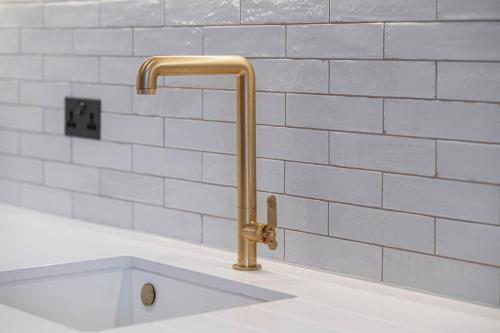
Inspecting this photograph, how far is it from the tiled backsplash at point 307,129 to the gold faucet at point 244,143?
0.33 ft

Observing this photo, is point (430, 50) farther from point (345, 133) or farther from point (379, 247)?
point (379, 247)

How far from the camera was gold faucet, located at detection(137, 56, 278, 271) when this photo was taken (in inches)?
67.2

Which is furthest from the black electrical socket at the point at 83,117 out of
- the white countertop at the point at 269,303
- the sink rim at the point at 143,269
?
the sink rim at the point at 143,269

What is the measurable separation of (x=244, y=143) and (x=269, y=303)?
329 mm

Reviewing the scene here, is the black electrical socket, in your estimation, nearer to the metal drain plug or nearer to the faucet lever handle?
the metal drain plug

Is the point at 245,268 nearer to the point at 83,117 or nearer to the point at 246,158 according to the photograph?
the point at 246,158

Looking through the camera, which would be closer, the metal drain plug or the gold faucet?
the gold faucet

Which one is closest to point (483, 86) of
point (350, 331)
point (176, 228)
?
point (350, 331)

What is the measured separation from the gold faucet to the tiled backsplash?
102 millimetres

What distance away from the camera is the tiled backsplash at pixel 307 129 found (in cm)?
152

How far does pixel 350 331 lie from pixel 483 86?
1.42 feet

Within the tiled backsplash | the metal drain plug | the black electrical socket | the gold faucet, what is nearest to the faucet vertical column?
the gold faucet

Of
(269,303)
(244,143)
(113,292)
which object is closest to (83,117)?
(113,292)

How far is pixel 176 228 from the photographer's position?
2.09m
